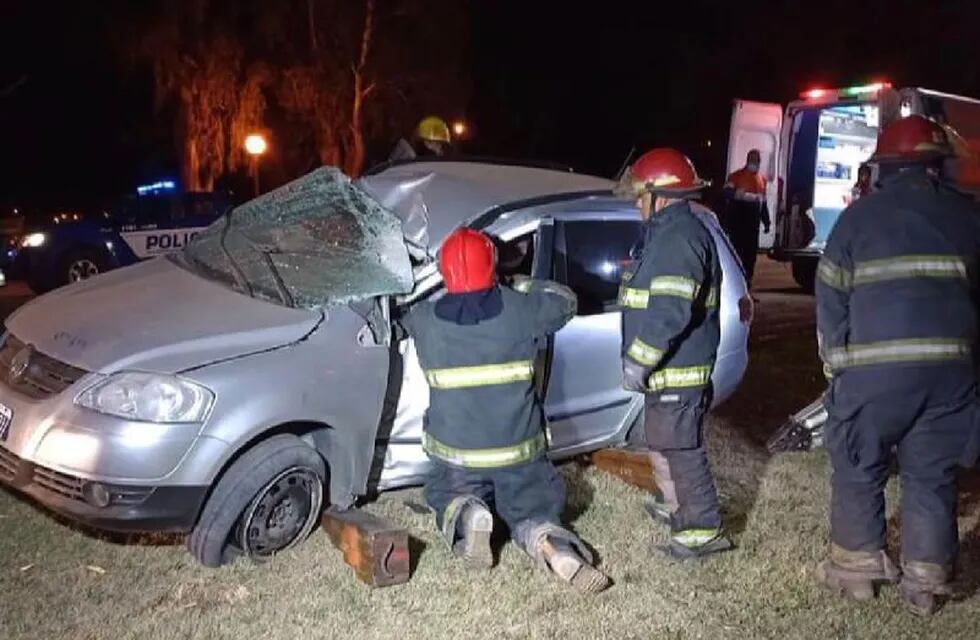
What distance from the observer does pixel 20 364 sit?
14.0ft

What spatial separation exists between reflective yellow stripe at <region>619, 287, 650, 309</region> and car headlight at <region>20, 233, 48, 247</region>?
11.6 metres

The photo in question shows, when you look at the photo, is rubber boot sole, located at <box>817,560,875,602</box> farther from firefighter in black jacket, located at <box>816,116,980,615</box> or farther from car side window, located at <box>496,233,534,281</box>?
car side window, located at <box>496,233,534,281</box>

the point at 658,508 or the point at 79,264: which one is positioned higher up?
the point at 658,508

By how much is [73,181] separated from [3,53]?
17.9 feet

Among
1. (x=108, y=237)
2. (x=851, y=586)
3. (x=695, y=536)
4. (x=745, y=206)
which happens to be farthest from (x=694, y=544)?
(x=108, y=237)

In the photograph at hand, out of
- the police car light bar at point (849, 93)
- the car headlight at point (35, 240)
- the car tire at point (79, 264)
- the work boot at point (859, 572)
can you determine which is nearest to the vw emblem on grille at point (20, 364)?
the work boot at point (859, 572)

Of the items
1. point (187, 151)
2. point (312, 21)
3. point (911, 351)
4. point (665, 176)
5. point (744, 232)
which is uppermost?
point (312, 21)

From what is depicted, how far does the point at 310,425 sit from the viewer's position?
4398mm

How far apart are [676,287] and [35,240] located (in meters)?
12.1

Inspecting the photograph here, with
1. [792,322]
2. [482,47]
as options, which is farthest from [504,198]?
[482,47]

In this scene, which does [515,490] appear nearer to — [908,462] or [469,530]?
[469,530]

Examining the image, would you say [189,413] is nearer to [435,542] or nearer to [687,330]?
[435,542]

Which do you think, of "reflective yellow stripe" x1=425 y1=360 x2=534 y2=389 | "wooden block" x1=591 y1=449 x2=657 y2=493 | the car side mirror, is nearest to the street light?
"wooden block" x1=591 y1=449 x2=657 y2=493

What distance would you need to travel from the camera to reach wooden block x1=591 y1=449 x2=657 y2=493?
5305 millimetres
